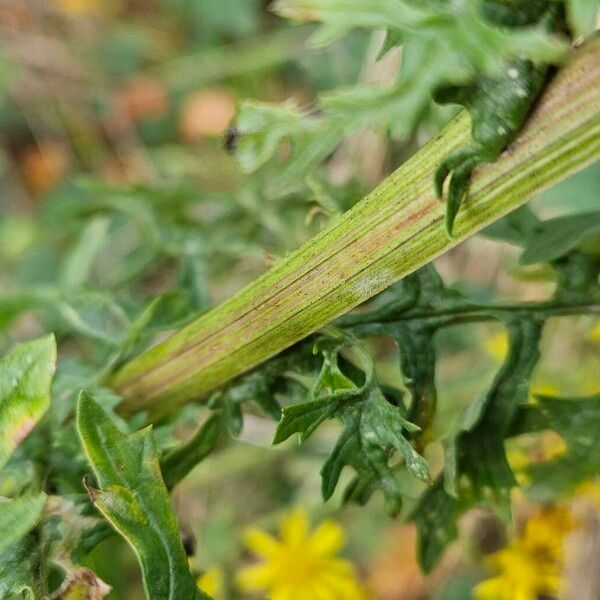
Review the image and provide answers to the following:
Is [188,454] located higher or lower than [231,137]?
lower

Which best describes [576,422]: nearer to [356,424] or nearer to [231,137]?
[356,424]

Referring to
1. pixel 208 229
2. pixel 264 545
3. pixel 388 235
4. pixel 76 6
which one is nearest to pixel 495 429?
pixel 388 235

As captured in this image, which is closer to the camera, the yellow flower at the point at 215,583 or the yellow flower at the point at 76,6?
the yellow flower at the point at 215,583

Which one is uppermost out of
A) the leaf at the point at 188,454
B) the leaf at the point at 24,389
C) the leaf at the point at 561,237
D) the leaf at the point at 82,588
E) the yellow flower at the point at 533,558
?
the leaf at the point at 561,237

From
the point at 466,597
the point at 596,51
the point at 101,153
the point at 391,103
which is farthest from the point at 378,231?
the point at 101,153

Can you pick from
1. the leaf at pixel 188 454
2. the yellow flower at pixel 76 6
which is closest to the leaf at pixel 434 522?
the leaf at pixel 188 454

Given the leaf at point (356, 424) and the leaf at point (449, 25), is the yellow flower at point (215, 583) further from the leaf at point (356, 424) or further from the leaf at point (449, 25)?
the leaf at point (449, 25)
